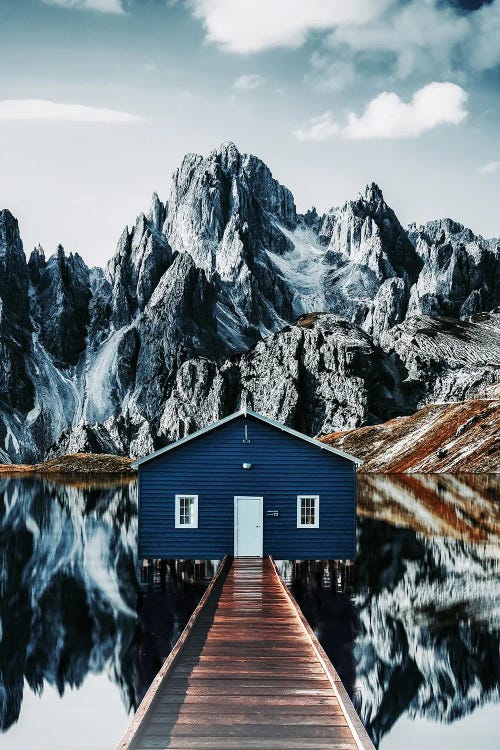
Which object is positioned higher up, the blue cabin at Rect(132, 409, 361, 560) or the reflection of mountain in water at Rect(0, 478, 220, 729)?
the blue cabin at Rect(132, 409, 361, 560)

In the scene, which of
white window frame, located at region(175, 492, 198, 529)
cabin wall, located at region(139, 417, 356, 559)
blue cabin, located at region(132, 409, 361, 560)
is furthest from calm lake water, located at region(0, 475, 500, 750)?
white window frame, located at region(175, 492, 198, 529)

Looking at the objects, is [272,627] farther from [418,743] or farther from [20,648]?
[20,648]

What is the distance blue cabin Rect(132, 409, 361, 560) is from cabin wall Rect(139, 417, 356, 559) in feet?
0.15

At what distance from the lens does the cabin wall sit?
123 feet

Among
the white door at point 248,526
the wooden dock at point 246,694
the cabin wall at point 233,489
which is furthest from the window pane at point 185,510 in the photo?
the wooden dock at point 246,694

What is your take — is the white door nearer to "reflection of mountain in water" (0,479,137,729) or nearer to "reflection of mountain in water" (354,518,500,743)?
"reflection of mountain in water" (354,518,500,743)

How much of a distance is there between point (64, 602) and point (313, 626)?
41.3 feet

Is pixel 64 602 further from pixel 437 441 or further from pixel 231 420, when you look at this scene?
pixel 437 441

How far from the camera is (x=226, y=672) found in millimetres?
17016

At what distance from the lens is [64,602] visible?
36.4m

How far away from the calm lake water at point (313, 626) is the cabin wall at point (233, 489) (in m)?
1.98

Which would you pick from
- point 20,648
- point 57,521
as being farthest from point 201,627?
point 57,521

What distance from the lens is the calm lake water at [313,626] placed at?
20641 millimetres

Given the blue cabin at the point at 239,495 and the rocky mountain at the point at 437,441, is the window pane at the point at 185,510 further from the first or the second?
the rocky mountain at the point at 437,441
